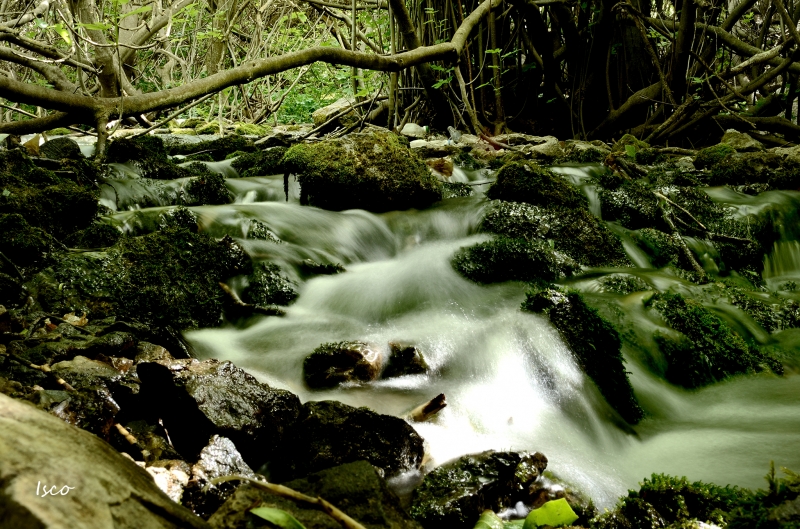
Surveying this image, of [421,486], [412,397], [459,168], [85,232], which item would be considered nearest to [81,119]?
[85,232]

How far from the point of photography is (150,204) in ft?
18.0

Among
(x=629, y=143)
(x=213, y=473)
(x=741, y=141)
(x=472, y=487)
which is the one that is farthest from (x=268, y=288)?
(x=741, y=141)

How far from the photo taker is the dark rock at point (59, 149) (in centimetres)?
556

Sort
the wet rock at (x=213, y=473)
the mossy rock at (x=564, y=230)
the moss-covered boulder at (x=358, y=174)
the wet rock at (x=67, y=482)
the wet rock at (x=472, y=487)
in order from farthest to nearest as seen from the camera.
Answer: the moss-covered boulder at (x=358, y=174)
the mossy rock at (x=564, y=230)
the wet rock at (x=472, y=487)
the wet rock at (x=213, y=473)
the wet rock at (x=67, y=482)

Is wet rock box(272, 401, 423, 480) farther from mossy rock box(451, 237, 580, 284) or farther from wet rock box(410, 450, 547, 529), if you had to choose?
mossy rock box(451, 237, 580, 284)

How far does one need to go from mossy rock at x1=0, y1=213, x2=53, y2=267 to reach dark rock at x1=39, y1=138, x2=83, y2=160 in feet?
7.35

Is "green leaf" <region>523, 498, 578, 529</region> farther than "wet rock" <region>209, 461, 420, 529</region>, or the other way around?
"green leaf" <region>523, 498, 578, 529</region>

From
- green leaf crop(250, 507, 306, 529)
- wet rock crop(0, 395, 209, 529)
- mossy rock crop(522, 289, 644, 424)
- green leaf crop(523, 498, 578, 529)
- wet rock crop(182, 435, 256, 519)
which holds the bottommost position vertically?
mossy rock crop(522, 289, 644, 424)

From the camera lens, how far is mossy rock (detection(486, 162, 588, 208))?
5496mm

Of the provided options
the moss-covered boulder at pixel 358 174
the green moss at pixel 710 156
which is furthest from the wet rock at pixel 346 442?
the green moss at pixel 710 156

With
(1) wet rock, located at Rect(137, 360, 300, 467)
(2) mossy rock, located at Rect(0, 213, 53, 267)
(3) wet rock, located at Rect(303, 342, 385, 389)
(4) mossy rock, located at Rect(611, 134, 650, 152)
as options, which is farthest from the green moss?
(2) mossy rock, located at Rect(0, 213, 53, 267)

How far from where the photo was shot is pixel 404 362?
3266mm

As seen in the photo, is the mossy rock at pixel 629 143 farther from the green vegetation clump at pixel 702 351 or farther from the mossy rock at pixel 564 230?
the green vegetation clump at pixel 702 351

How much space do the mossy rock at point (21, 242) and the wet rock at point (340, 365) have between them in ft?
5.70
